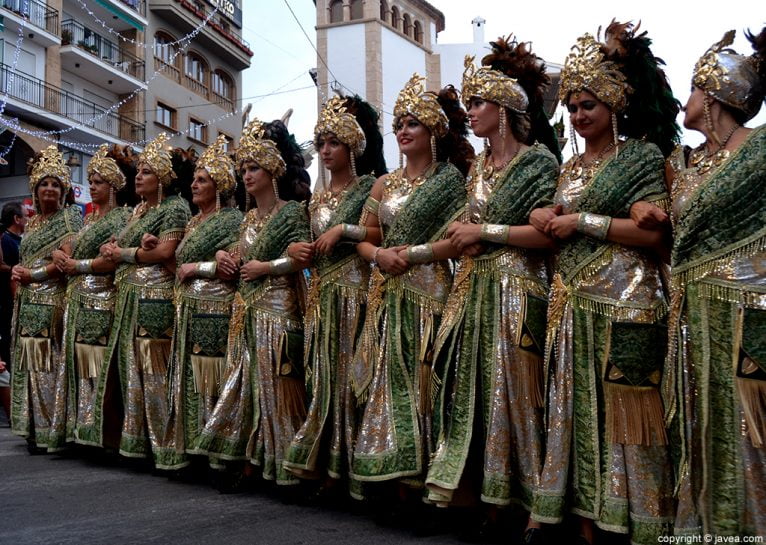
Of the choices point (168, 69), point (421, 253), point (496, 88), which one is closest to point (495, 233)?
point (421, 253)

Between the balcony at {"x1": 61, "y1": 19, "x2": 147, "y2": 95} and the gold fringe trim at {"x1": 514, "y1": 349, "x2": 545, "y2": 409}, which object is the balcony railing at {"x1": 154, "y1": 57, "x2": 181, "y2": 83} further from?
the gold fringe trim at {"x1": 514, "y1": 349, "x2": 545, "y2": 409}

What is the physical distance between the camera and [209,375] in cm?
512

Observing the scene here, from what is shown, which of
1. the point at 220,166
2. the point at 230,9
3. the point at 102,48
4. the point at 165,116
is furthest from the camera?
the point at 230,9

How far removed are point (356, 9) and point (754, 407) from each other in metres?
29.7

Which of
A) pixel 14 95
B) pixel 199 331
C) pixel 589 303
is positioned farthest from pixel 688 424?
pixel 14 95

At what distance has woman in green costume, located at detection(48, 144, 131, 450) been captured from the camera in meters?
5.86

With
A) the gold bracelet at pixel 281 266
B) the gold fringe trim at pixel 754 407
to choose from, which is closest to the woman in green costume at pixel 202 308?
the gold bracelet at pixel 281 266

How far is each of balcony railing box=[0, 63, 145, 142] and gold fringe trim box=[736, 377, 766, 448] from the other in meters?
19.9

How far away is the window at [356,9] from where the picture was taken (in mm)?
30266

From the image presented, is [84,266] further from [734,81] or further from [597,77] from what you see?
[734,81]

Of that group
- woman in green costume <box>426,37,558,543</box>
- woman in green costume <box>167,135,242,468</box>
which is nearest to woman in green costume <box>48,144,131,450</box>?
woman in green costume <box>167,135,242,468</box>

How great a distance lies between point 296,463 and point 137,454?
1.70 m

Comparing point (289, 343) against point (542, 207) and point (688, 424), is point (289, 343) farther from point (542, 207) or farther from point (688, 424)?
point (688, 424)

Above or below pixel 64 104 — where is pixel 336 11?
above
